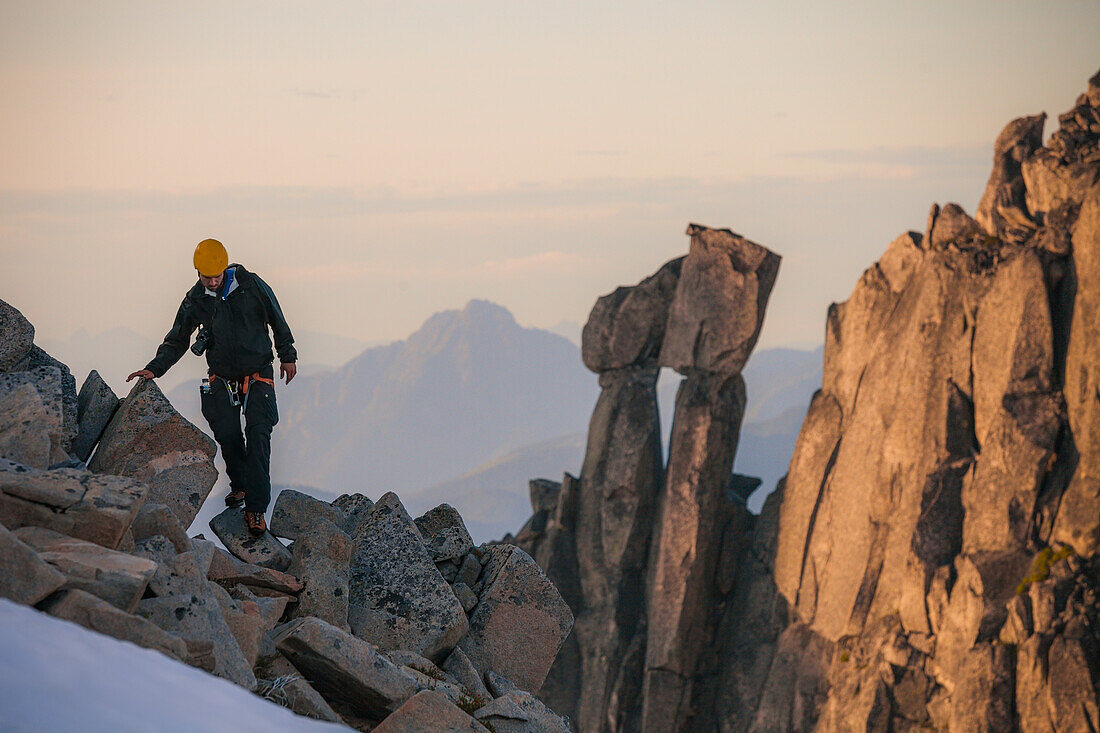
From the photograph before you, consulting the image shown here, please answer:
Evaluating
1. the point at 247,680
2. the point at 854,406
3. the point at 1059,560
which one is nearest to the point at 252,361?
the point at 247,680

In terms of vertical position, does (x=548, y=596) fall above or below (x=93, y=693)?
below

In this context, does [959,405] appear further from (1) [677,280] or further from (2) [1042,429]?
(1) [677,280]

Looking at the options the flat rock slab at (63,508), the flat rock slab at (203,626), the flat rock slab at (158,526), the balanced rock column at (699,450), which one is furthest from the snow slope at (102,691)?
the balanced rock column at (699,450)

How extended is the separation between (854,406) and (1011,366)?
1012 cm

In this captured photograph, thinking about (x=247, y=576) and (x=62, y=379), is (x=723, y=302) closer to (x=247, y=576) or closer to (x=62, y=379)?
(x=62, y=379)

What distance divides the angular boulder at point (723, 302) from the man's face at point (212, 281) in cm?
4744

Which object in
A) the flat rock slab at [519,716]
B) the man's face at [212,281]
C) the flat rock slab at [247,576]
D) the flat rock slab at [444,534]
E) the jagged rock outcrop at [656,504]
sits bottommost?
the jagged rock outcrop at [656,504]

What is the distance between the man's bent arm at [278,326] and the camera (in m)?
17.6

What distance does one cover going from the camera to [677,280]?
6638 centimetres

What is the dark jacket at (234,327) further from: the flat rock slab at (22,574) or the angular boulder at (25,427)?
the flat rock slab at (22,574)

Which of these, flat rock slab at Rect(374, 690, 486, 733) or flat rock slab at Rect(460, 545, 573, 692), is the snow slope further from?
flat rock slab at Rect(460, 545, 573, 692)

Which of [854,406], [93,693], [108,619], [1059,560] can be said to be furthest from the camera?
[854,406]

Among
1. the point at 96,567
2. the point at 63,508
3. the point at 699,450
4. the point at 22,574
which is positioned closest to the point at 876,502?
the point at 699,450

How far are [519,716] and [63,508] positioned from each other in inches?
246
